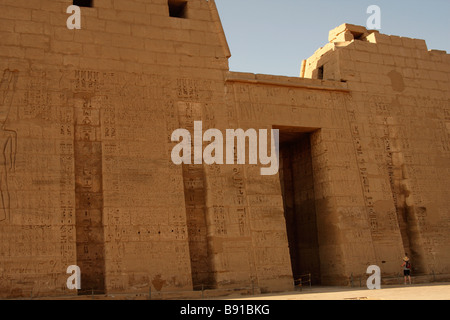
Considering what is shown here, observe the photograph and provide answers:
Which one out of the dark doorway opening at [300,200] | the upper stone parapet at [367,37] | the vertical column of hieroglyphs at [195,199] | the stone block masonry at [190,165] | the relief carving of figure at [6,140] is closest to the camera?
the relief carving of figure at [6,140]

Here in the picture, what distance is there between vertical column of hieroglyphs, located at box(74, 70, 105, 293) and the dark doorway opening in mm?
4281

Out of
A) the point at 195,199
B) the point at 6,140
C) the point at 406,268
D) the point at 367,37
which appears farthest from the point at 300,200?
the point at 6,140

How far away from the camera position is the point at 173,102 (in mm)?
11188

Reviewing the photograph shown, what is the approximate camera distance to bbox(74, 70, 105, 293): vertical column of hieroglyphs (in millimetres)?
9930

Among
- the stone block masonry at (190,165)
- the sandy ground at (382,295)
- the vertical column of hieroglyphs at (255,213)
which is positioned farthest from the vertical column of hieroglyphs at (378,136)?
the vertical column of hieroglyphs at (255,213)

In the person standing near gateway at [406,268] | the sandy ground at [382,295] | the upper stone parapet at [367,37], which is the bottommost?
the sandy ground at [382,295]

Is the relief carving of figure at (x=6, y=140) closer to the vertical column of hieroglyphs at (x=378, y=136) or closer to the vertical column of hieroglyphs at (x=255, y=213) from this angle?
the vertical column of hieroglyphs at (x=255, y=213)

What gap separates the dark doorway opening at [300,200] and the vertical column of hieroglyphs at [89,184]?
4.28m

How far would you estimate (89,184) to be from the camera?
1028 cm

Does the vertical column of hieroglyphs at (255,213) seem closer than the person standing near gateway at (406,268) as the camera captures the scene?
Yes

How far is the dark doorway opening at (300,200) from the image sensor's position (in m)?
13.0

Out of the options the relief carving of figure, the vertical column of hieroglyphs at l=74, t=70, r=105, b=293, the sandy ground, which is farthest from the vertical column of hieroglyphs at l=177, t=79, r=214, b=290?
the relief carving of figure

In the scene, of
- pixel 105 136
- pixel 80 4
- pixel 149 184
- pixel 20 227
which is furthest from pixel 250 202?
pixel 80 4
